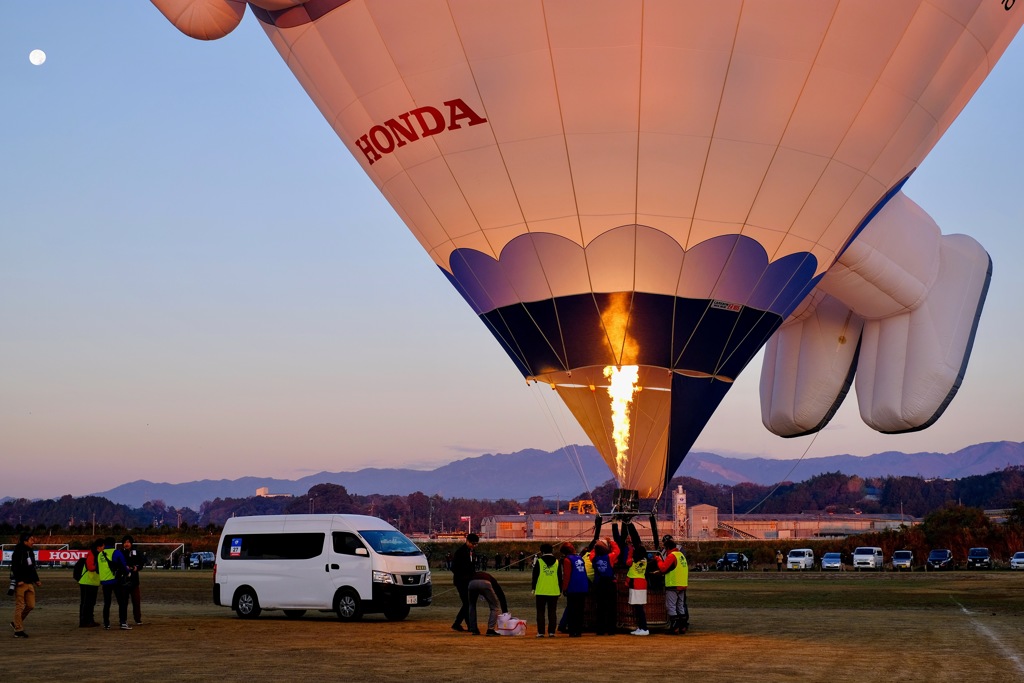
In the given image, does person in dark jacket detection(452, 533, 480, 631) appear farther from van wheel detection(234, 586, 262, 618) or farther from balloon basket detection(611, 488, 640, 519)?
van wheel detection(234, 586, 262, 618)

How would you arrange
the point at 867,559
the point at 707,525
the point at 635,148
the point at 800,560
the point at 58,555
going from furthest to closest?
the point at 707,525, the point at 58,555, the point at 800,560, the point at 867,559, the point at 635,148

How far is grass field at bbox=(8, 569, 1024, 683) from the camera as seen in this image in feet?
38.1

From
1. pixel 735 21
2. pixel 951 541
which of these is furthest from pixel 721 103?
pixel 951 541

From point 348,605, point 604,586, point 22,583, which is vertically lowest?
point 348,605

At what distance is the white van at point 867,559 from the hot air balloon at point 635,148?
3674cm

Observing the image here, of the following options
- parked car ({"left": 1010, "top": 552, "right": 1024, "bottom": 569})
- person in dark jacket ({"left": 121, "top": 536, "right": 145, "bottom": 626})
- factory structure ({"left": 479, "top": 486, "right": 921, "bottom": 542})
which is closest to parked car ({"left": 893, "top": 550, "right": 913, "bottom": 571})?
parked car ({"left": 1010, "top": 552, "right": 1024, "bottom": 569})

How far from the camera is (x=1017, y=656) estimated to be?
13.5 m

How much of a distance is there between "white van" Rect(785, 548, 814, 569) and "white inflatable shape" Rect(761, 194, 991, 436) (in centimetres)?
2908

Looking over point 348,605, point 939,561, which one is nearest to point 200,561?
point 939,561

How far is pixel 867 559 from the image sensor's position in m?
53.6

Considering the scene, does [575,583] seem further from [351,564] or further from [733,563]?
[733,563]

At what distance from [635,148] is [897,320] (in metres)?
11.1

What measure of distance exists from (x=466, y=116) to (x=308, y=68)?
3192mm

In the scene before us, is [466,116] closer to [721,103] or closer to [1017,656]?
[721,103]
